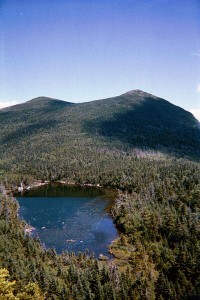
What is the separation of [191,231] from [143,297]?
163 feet

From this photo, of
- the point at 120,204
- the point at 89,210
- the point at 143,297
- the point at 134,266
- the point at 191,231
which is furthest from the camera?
the point at 89,210

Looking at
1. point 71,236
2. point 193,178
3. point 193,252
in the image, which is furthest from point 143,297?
point 193,178

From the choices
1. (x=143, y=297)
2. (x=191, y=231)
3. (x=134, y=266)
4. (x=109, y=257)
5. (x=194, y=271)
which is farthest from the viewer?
(x=191, y=231)

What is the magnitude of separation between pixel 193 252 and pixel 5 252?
58060 mm

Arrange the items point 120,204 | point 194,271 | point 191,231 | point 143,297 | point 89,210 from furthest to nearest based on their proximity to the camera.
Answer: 1. point 89,210
2. point 120,204
3. point 191,231
4. point 194,271
5. point 143,297

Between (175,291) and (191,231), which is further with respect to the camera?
(191,231)

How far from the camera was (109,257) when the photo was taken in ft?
383

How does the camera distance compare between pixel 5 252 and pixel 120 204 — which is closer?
pixel 5 252

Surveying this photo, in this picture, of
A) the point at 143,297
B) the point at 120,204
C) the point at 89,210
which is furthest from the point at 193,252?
the point at 89,210

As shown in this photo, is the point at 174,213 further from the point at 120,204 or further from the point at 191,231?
the point at 120,204

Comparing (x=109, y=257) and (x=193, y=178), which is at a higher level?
(x=193, y=178)

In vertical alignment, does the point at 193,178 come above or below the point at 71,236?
above

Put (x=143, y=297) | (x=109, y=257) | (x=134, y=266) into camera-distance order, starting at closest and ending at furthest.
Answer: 1. (x=143, y=297)
2. (x=134, y=266)
3. (x=109, y=257)

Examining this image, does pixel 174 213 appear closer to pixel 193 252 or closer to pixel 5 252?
pixel 193 252
